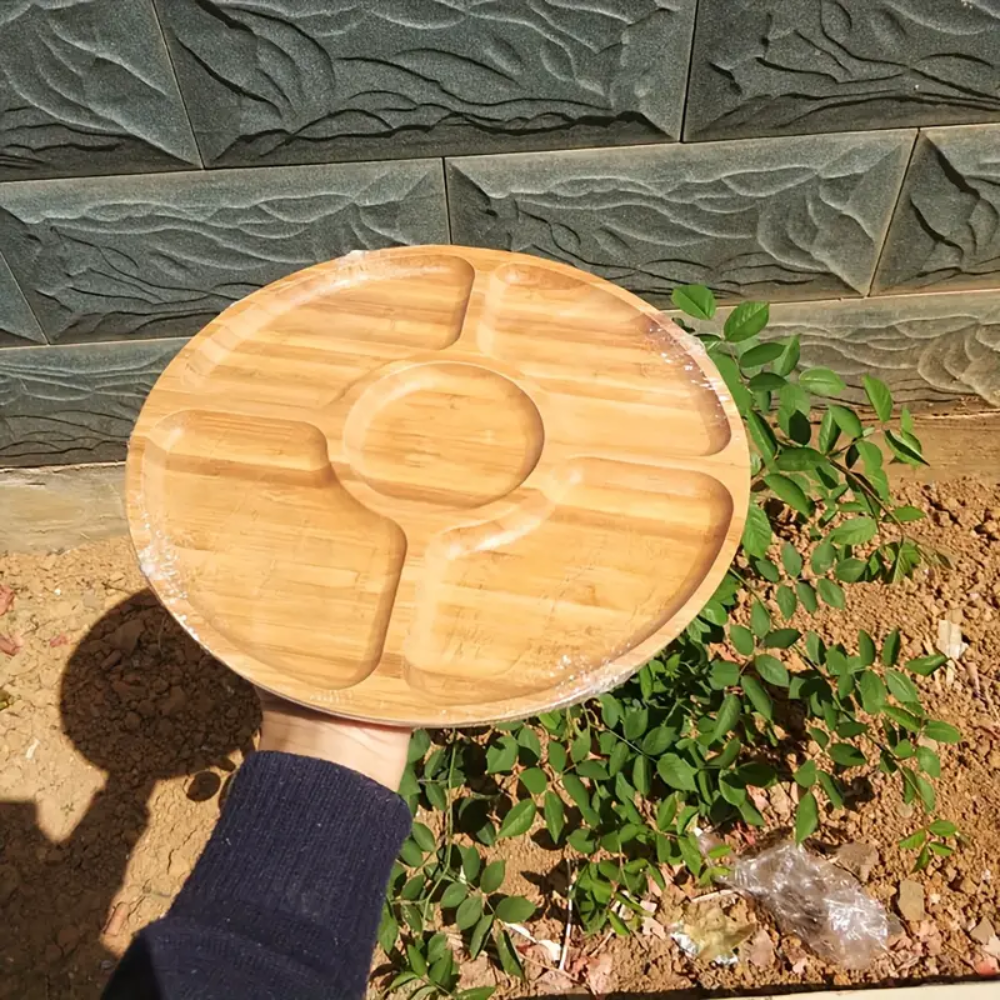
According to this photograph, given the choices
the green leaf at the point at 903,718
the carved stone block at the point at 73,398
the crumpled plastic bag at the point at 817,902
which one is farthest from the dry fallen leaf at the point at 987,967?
the carved stone block at the point at 73,398

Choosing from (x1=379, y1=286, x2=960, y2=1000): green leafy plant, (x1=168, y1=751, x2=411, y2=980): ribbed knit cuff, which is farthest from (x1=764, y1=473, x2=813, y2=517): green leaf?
(x1=168, y1=751, x2=411, y2=980): ribbed knit cuff

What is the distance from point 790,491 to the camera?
67.0 inches

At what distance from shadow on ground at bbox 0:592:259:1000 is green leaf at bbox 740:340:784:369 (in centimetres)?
174

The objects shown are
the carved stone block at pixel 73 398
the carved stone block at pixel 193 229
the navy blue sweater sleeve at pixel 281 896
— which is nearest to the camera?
the navy blue sweater sleeve at pixel 281 896

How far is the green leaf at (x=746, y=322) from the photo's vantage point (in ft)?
5.82

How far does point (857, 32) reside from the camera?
6.75ft

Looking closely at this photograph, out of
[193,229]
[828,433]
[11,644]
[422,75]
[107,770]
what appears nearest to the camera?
[828,433]

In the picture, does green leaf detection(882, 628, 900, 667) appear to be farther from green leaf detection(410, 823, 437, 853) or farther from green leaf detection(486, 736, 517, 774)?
green leaf detection(410, 823, 437, 853)

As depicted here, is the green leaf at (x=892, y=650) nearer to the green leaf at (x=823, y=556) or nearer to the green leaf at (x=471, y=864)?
the green leaf at (x=823, y=556)

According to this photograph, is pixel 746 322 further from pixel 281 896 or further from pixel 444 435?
pixel 281 896

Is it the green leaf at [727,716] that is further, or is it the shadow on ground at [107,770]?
the shadow on ground at [107,770]

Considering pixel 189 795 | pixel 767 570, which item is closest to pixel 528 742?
pixel 767 570

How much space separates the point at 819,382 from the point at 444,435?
32.4 inches

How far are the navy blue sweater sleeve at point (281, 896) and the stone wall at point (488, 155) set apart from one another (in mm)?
1492
